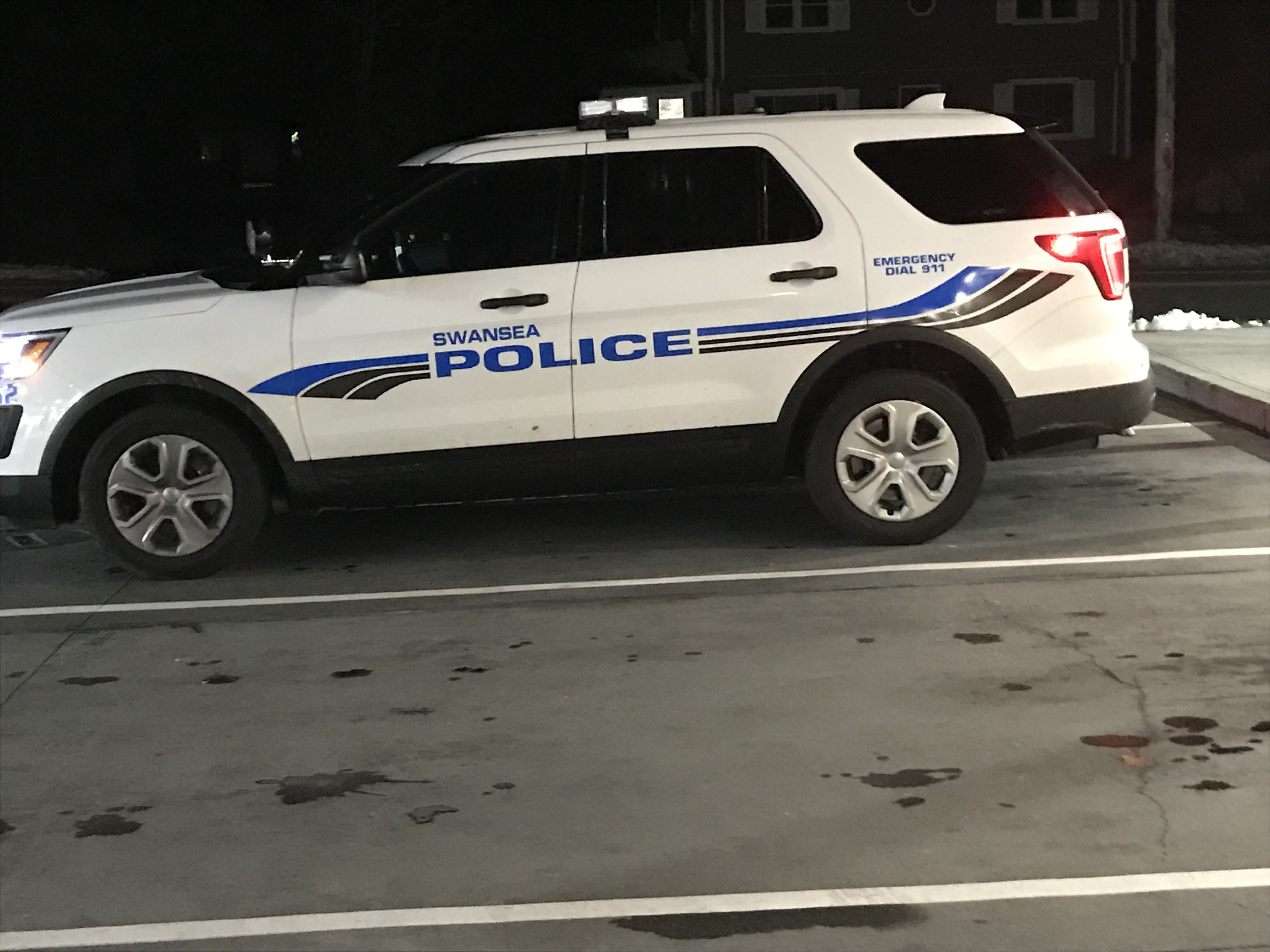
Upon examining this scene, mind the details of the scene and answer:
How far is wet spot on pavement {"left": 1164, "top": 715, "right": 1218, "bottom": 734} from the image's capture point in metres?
5.13

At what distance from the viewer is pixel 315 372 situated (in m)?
7.11

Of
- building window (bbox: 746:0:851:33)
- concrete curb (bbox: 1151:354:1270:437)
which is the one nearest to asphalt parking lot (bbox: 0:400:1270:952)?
concrete curb (bbox: 1151:354:1270:437)

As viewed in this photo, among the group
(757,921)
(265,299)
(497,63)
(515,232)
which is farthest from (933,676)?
(497,63)

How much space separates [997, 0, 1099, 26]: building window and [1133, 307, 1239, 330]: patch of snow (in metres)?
26.1

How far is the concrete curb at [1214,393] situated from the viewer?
9773 millimetres

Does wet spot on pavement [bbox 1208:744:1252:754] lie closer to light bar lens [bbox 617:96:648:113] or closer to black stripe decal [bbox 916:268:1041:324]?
black stripe decal [bbox 916:268:1041:324]

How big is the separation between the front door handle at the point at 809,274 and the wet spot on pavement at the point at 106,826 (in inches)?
146

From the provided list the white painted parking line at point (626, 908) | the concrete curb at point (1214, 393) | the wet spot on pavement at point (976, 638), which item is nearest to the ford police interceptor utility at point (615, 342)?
the wet spot on pavement at point (976, 638)

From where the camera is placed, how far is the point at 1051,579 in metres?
6.90

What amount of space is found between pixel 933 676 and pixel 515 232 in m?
2.77

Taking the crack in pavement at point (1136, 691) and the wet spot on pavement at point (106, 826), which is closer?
the crack in pavement at point (1136, 691)

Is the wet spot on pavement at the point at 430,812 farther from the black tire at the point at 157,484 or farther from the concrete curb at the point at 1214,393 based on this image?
the concrete curb at the point at 1214,393

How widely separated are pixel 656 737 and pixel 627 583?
6.28ft

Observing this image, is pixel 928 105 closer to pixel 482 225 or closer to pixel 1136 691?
pixel 482 225
